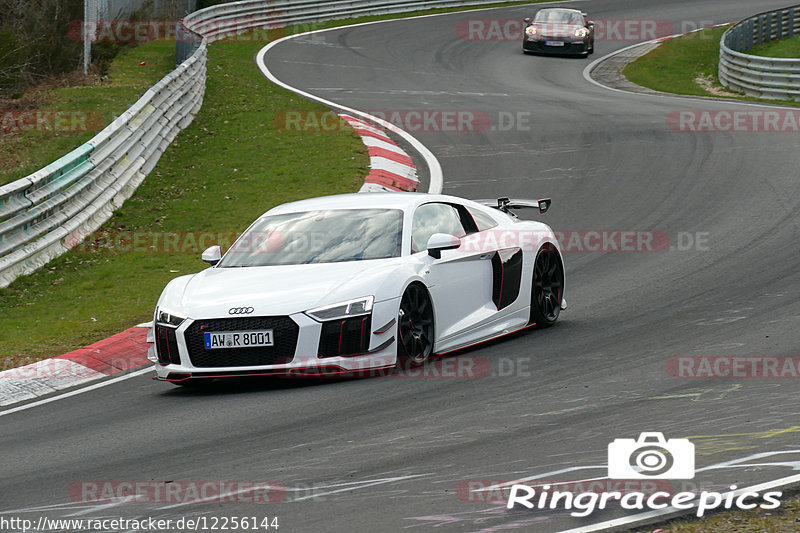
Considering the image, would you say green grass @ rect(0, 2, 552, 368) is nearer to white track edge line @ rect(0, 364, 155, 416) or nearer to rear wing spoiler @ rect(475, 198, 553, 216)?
white track edge line @ rect(0, 364, 155, 416)

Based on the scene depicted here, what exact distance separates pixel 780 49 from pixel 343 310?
1194 inches

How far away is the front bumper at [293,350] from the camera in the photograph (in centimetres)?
842

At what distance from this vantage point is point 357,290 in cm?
861

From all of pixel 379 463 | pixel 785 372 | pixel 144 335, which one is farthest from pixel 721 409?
pixel 144 335

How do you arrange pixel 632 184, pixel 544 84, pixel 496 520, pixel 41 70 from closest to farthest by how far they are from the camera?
→ 1. pixel 496 520
2. pixel 632 184
3. pixel 41 70
4. pixel 544 84

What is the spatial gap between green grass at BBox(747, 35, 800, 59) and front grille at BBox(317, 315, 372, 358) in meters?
28.2

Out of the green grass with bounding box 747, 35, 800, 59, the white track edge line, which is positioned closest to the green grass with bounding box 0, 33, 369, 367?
the white track edge line

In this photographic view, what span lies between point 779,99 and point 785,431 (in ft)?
73.2

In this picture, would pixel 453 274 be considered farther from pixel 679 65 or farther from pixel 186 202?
pixel 679 65

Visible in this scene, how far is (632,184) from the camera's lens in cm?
1698

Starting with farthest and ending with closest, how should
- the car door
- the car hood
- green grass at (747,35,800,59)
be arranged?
green grass at (747,35,800,59) < the car door < the car hood

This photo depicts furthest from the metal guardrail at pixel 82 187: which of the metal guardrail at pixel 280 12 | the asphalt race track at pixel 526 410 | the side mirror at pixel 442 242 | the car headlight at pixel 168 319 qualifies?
the metal guardrail at pixel 280 12

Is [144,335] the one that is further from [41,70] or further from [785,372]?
[41,70]

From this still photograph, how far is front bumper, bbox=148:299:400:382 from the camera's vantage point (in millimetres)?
8422
